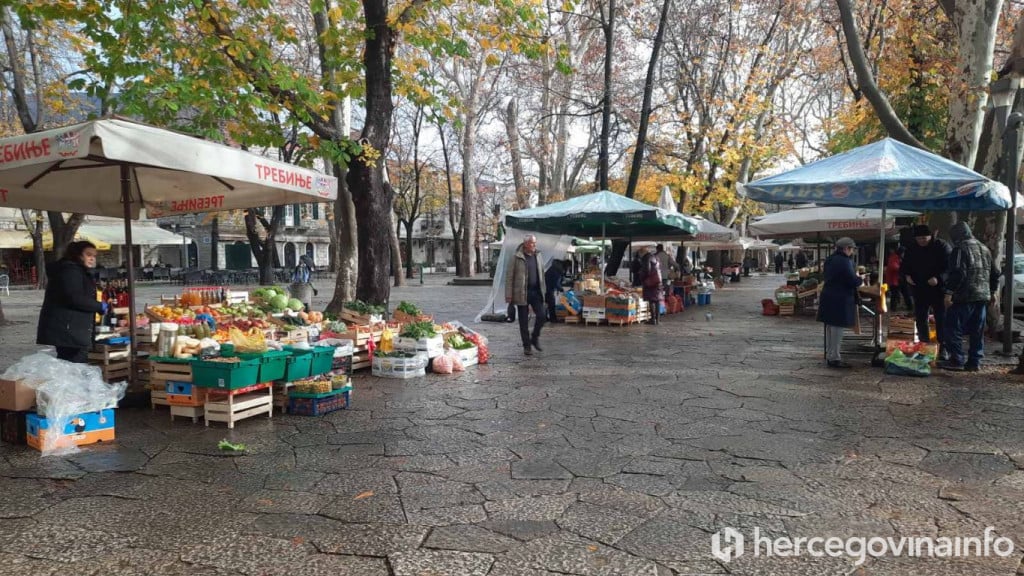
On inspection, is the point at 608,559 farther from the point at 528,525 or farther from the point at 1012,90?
the point at 1012,90

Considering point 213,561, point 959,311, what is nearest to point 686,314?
point 959,311

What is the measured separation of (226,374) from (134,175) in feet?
10.2

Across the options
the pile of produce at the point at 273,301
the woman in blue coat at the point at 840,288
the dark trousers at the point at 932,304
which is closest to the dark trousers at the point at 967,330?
the dark trousers at the point at 932,304

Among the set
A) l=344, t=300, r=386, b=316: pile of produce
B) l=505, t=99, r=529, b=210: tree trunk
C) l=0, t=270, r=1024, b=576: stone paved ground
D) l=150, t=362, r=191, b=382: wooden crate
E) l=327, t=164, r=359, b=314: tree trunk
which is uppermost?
l=505, t=99, r=529, b=210: tree trunk

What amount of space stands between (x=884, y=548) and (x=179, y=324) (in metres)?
6.63

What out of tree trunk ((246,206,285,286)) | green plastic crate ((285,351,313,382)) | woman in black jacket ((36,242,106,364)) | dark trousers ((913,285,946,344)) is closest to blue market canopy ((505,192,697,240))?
dark trousers ((913,285,946,344))

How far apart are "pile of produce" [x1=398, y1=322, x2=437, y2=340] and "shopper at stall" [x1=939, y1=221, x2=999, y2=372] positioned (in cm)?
641

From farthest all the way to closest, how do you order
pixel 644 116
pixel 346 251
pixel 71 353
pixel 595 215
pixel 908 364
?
pixel 644 116
pixel 346 251
pixel 595 215
pixel 908 364
pixel 71 353

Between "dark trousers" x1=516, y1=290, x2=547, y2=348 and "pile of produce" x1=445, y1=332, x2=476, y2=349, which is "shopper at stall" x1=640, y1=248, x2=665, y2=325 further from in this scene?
"pile of produce" x1=445, y1=332, x2=476, y2=349

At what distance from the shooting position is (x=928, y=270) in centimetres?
812

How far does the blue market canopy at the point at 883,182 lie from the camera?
7.41m

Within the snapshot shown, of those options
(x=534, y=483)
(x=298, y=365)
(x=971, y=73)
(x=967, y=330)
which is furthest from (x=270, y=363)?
(x=971, y=73)

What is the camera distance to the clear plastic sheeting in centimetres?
477

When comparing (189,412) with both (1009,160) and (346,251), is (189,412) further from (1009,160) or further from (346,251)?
(1009,160)
